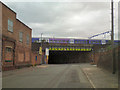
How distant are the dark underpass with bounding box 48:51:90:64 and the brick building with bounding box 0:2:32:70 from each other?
3588 cm

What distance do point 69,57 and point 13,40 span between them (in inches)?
1839

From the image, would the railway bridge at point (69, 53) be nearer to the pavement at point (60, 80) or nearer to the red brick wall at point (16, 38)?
the red brick wall at point (16, 38)

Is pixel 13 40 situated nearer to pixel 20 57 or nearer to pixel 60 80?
pixel 20 57

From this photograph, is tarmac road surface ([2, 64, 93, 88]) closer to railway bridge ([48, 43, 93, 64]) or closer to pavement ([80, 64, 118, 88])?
pavement ([80, 64, 118, 88])

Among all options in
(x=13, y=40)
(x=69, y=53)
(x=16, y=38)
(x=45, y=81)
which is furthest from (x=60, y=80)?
(x=69, y=53)

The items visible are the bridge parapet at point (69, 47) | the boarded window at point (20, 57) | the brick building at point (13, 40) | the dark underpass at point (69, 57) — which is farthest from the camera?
the dark underpass at point (69, 57)

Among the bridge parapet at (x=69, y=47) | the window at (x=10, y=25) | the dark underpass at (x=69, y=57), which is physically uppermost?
the window at (x=10, y=25)

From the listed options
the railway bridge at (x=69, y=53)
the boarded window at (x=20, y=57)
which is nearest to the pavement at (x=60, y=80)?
the boarded window at (x=20, y=57)

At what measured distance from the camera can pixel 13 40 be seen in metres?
25.8

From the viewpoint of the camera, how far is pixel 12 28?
2591 cm

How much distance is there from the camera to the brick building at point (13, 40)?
74.7ft

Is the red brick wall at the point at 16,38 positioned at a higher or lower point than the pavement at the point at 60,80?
higher

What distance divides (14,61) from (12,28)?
5.29 metres

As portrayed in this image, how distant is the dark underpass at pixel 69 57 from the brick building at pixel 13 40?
35.9 meters
